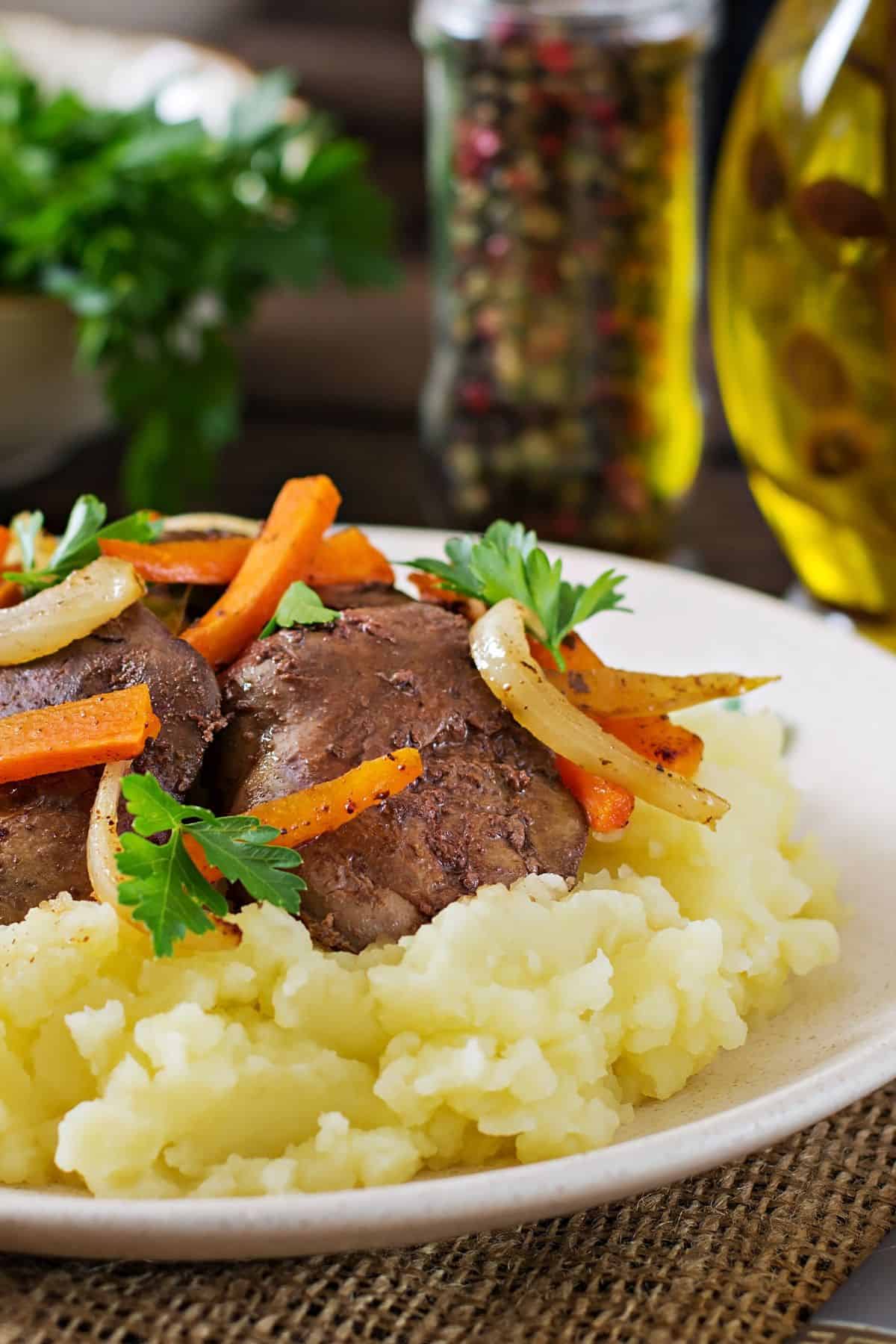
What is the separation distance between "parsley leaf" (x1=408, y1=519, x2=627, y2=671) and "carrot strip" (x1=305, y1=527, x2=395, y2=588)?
0.71ft

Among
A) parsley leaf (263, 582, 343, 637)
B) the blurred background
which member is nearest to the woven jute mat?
parsley leaf (263, 582, 343, 637)

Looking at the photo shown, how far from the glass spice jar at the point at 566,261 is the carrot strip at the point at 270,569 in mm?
2103

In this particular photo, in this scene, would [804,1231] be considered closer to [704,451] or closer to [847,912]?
[847,912]

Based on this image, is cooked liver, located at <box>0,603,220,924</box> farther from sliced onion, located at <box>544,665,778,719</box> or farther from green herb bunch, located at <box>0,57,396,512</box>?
green herb bunch, located at <box>0,57,396,512</box>

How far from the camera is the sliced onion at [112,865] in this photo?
2.66 metres

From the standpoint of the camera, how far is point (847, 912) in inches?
132

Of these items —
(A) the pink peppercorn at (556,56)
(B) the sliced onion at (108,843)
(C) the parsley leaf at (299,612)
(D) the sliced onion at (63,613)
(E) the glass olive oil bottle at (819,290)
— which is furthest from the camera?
(A) the pink peppercorn at (556,56)

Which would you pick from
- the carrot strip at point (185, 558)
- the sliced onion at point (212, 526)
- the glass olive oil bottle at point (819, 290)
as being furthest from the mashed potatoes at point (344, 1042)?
the glass olive oil bottle at point (819, 290)

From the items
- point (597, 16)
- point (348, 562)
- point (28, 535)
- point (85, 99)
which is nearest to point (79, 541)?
point (28, 535)

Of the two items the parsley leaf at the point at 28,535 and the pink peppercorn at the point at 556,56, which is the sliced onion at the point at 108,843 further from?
the pink peppercorn at the point at 556,56

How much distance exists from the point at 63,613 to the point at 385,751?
2.10ft

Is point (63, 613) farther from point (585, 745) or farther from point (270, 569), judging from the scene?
point (585, 745)

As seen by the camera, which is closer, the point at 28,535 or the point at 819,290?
the point at 28,535

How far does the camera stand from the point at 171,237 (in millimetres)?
5938
